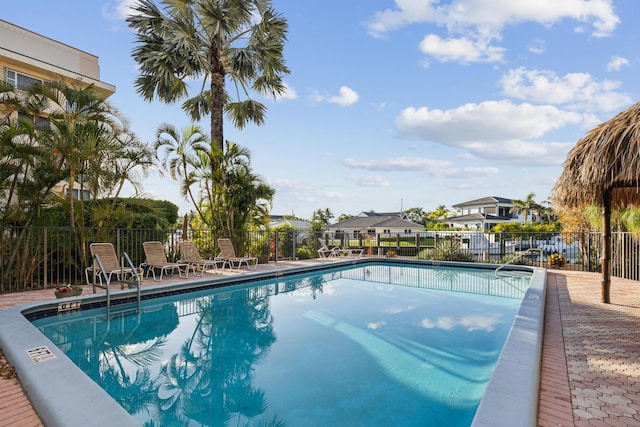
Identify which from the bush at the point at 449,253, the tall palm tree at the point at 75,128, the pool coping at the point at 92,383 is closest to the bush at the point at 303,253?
the bush at the point at 449,253

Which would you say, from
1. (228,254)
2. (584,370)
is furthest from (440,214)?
(584,370)

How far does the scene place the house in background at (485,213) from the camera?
52062mm

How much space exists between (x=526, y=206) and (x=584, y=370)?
2384 inches

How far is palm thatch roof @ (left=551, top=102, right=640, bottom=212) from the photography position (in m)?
5.67

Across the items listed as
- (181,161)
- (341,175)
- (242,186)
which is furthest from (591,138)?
(341,175)

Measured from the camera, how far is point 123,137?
9.51 metres

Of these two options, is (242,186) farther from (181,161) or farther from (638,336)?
(638,336)

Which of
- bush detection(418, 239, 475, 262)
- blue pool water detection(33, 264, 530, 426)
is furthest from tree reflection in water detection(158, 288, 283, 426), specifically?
bush detection(418, 239, 475, 262)

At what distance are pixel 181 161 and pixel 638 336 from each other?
40.2 feet

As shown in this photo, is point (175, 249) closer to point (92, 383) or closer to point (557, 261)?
point (92, 383)

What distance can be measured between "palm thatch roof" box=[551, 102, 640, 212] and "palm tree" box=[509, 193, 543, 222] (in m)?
54.9

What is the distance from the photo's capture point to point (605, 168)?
602cm

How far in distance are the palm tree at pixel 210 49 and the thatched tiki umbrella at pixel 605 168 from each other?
1058 centimetres

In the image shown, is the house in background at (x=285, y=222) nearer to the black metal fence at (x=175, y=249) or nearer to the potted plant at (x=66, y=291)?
the black metal fence at (x=175, y=249)
